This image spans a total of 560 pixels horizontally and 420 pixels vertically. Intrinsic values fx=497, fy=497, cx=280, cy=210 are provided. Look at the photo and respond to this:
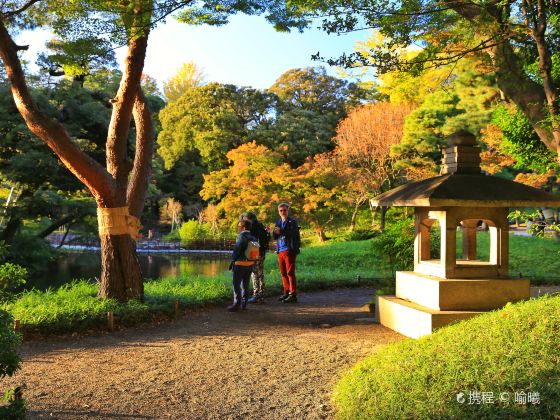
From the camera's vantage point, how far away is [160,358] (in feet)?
15.3

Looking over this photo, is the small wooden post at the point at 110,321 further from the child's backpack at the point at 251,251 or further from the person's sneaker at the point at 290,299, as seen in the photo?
the person's sneaker at the point at 290,299

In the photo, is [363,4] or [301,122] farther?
[301,122]

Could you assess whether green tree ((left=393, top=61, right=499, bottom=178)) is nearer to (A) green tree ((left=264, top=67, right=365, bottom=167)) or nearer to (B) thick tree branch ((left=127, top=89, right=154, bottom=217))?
(A) green tree ((left=264, top=67, right=365, bottom=167))

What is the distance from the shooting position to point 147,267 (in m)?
19.8

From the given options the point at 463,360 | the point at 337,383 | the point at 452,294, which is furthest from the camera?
the point at 452,294

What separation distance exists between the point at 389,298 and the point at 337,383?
7.69 ft

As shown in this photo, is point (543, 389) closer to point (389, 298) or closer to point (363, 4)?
point (389, 298)

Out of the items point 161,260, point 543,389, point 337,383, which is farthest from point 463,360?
point 161,260

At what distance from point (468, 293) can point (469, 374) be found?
2.14 m

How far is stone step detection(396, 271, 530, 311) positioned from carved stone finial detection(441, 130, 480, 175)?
122cm

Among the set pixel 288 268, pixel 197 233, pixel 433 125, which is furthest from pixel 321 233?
pixel 288 268

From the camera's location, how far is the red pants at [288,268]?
7.55 meters

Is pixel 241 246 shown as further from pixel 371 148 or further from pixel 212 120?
pixel 212 120

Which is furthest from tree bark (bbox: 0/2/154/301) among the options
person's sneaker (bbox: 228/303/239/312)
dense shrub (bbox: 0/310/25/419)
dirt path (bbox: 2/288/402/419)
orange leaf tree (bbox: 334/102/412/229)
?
orange leaf tree (bbox: 334/102/412/229)
